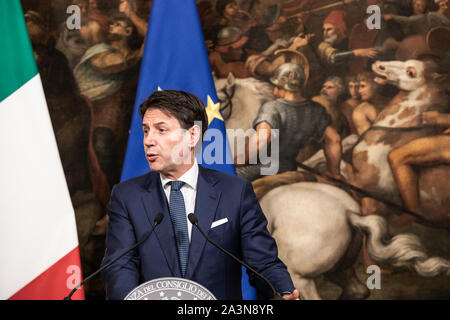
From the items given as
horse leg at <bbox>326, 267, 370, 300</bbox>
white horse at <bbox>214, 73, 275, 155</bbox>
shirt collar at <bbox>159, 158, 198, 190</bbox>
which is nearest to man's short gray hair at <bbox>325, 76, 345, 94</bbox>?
Result: white horse at <bbox>214, 73, 275, 155</bbox>

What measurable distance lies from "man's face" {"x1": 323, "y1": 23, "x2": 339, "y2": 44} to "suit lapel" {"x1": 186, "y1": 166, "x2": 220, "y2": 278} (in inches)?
90.4

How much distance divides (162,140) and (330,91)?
92.1 inches

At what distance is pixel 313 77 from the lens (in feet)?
14.0

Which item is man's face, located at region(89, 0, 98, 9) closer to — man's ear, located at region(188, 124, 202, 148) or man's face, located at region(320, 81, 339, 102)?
man's face, located at region(320, 81, 339, 102)

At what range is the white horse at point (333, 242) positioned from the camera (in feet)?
13.2

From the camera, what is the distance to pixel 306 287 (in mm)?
4086

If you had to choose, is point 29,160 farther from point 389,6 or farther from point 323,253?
point 389,6

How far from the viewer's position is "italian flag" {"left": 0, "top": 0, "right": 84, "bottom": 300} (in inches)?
122

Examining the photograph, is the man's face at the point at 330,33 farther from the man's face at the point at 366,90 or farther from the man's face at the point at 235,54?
the man's face at the point at 235,54

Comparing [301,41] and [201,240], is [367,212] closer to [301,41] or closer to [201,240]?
[301,41]

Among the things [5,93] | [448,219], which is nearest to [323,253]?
[448,219]

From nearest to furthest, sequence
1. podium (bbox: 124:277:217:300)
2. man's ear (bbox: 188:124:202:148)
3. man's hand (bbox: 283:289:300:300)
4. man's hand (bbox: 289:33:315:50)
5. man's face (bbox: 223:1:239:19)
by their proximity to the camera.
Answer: podium (bbox: 124:277:217:300) → man's hand (bbox: 283:289:300:300) → man's ear (bbox: 188:124:202:148) → man's hand (bbox: 289:33:315:50) → man's face (bbox: 223:1:239:19)
